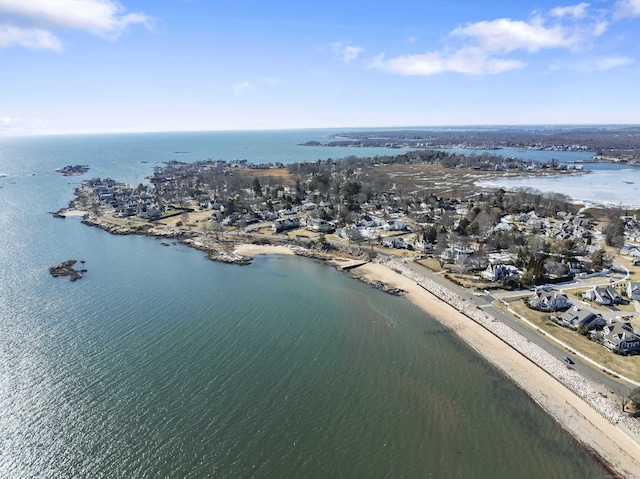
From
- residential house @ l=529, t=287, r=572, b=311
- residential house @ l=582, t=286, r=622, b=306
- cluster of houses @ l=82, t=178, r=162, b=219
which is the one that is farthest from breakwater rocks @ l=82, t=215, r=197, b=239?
residential house @ l=582, t=286, r=622, b=306

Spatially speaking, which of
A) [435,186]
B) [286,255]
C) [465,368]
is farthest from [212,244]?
[435,186]

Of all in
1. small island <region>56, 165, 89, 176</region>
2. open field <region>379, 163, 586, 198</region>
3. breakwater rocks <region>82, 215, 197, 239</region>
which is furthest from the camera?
small island <region>56, 165, 89, 176</region>

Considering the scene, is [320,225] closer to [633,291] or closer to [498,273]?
[498,273]

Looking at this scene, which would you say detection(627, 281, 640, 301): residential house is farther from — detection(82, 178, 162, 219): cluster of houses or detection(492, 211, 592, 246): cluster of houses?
detection(82, 178, 162, 219): cluster of houses

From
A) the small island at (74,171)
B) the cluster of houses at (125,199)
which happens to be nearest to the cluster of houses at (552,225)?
the cluster of houses at (125,199)

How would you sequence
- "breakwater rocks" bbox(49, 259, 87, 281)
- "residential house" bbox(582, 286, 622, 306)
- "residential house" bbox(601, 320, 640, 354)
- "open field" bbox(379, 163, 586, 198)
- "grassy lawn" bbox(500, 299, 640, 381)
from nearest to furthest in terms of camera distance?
"grassy lawn" bbox(500, 299, 640, 381) < "residential house" bbox(601, 320, 640, 354) < "residential house" bbox(582, 286, 622, 306) < "breakwater rocks" bbox(49, 259, 87, 281) < "open field" bbox(379, 163, 586, 198)

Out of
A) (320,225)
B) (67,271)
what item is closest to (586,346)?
(320,225)
